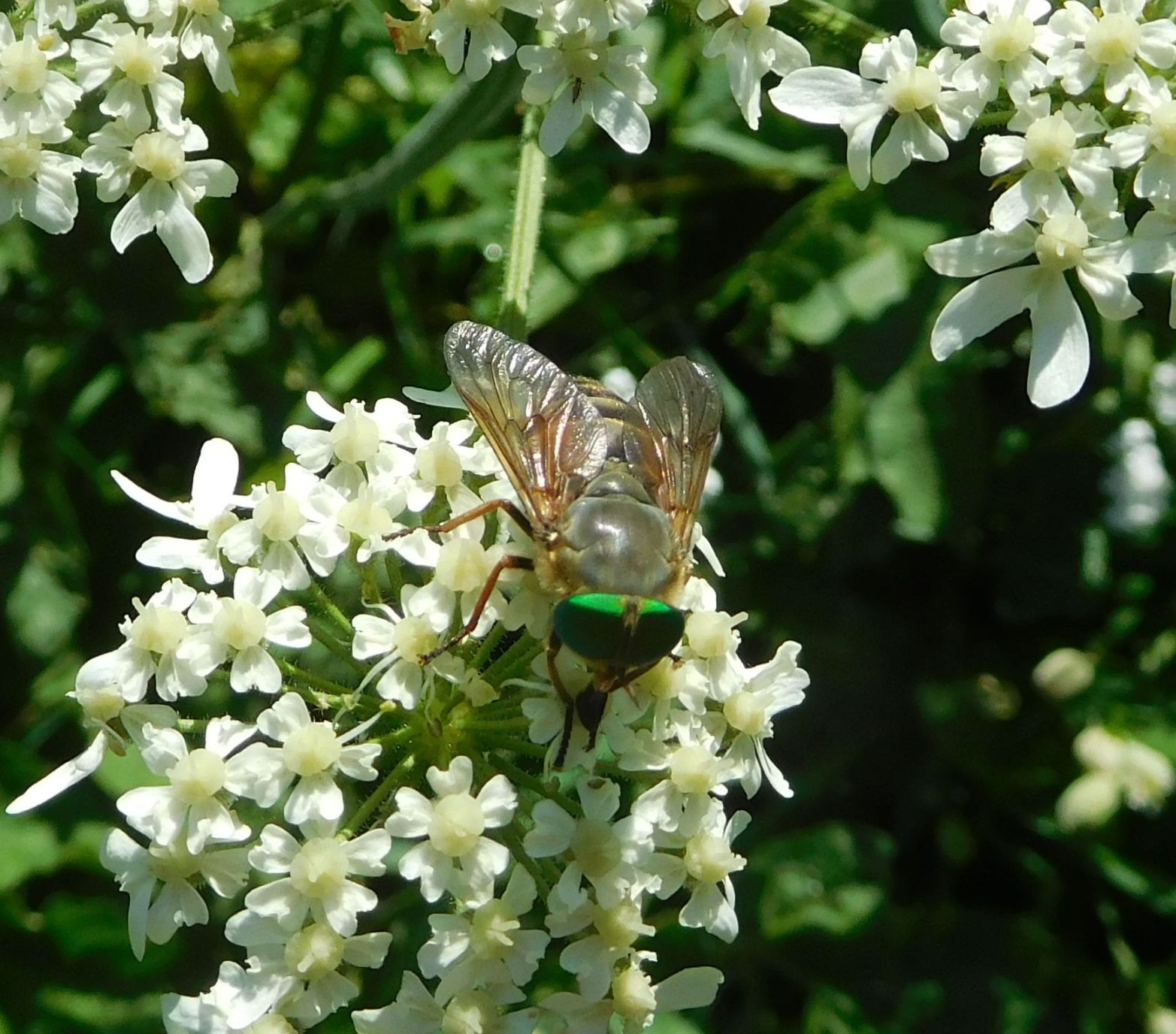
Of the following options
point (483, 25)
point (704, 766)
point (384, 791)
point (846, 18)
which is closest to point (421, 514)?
point (384, 791)

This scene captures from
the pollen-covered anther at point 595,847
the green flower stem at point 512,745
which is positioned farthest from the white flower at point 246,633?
the pollen-covered anther at point 595,847

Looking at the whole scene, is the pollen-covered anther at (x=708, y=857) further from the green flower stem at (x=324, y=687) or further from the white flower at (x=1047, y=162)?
the white flower at (x=1047, y=162)

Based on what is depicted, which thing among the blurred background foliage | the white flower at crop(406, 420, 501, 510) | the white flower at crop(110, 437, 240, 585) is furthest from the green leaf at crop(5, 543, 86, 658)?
the white flower at crop(406, 420, 501, 510)

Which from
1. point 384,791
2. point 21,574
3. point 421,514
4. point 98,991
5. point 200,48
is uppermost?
point 200,48

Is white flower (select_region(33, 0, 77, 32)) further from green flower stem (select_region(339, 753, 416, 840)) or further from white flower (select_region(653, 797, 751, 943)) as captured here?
white flower (select_region(653, 797, 751, 943))

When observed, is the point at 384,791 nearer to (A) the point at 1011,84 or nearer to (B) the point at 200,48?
(B) the point at 200,48
